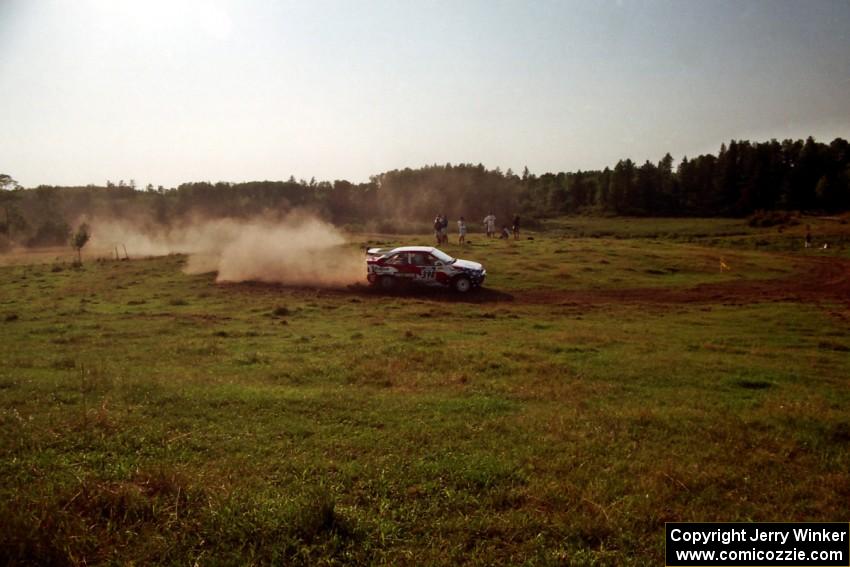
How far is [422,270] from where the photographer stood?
859 inches

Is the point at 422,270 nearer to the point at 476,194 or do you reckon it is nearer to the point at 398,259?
the point at 398,259

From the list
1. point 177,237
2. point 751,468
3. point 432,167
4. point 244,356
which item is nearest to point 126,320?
point 244,356

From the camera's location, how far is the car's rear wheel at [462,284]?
21609mm

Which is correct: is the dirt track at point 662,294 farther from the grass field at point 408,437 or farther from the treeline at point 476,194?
the treeline at point 476,194

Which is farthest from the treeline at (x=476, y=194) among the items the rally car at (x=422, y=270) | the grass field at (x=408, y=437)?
the grass field at (x=408, y=437)

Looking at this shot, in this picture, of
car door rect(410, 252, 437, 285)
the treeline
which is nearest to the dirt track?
car door rect(410, 252, 437, 285)

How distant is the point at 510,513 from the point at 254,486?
255 centimetres

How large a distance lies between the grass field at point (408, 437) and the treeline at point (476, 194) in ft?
173

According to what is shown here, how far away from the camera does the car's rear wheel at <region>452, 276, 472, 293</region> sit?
21.6 meters

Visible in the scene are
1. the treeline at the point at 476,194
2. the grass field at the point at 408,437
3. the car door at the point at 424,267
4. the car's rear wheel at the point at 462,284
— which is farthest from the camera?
the treeline at the point at 476,194

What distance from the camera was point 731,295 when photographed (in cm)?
2088

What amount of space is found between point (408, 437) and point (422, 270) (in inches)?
612

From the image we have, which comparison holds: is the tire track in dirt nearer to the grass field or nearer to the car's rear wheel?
the car's rear wheel

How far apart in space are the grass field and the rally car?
591 cm
